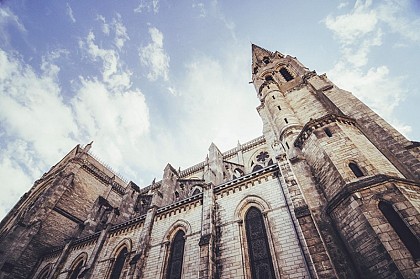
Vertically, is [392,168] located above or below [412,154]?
below

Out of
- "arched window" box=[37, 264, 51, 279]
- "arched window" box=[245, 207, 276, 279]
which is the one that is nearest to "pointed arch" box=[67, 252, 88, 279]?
"arched window" box=[37, 264, 51, 279]

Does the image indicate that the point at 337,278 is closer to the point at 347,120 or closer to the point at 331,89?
the point at 347,120

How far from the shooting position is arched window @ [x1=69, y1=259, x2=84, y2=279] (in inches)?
562

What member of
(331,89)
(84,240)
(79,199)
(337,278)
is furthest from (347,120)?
(79,199)

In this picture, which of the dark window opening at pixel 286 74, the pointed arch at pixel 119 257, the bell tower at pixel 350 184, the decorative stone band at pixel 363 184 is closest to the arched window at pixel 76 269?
the pointed arch at pixel 119 257

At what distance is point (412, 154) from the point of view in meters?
9.24

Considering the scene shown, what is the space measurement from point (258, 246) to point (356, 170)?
16.9 feet

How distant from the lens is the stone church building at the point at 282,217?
7.28 meters

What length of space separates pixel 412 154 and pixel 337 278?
6.46 metres

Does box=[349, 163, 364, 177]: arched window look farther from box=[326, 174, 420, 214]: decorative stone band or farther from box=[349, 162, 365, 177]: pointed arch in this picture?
box=[326, 174, 420, 214]: decorative stone band

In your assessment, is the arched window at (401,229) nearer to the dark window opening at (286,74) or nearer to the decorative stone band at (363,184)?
the decorative stone band at (363,184)

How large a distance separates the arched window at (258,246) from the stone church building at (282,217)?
0.04 metres

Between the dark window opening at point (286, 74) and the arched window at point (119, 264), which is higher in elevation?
the dark window opening at point (286, 74)

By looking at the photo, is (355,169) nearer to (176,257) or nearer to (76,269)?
(176,257)
